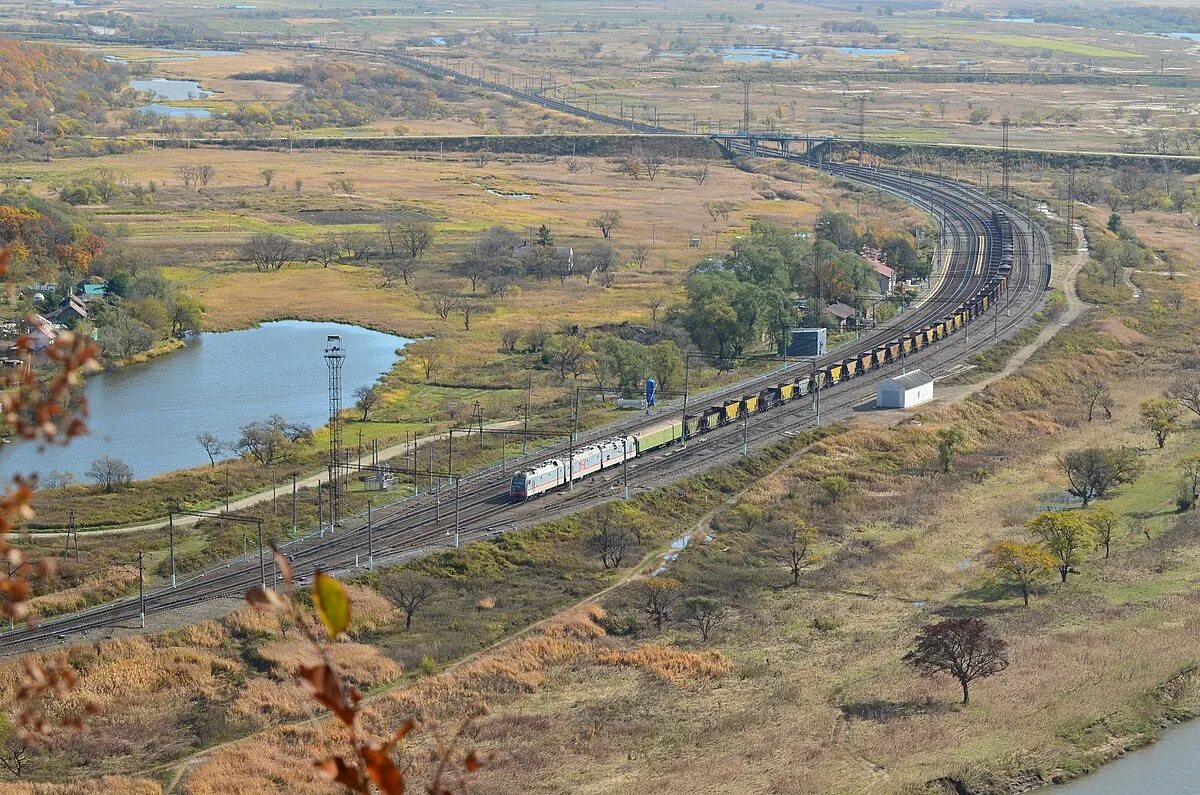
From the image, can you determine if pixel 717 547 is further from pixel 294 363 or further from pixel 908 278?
pixel 908 278

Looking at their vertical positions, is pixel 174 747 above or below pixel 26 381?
below

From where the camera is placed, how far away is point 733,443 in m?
64.1

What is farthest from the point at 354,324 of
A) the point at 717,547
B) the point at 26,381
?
the point at 26,381

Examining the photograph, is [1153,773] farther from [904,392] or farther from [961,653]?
[904,392]

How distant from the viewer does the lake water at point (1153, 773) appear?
119ft

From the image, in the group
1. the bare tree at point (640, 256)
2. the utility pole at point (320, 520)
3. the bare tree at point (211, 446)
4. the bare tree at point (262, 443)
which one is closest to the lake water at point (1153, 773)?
the utility pole at point (320, 520)

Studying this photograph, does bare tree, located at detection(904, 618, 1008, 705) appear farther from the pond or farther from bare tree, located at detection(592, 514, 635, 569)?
bare tree, located at detection(592, 514, 635, 569)

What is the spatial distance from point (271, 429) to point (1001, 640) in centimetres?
3251

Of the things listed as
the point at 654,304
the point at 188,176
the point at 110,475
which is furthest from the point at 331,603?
the point at 188,176

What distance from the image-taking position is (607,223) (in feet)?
405

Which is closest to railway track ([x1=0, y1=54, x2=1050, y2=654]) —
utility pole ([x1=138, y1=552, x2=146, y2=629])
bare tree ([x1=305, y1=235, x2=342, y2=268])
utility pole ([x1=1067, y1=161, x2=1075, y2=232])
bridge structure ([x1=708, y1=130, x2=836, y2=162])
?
utility pole ([x1=138, y1=552, x2=146, y2=629])

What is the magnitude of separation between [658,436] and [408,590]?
18.9 meters

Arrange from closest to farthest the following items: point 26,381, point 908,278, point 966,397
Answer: point 26,381 < point 966,397 < point 908,278

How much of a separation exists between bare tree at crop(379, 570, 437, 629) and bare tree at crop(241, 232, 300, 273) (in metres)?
62.0
